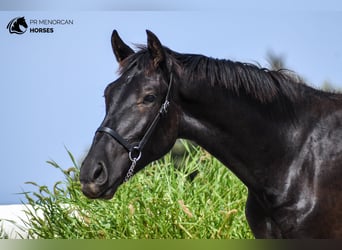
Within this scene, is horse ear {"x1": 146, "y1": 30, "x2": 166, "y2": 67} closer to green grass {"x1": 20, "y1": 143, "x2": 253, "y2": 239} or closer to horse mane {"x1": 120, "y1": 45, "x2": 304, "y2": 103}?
horse mane {"x1": 120, "y1": 45, "x2": 304, "y2": 103}

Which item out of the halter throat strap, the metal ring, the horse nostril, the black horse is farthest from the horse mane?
the horse nostril

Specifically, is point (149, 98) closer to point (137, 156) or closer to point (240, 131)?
point (137, 156)

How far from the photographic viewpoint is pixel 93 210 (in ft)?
14.0

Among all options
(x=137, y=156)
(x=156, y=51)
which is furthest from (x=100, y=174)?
(x=156, y=51)

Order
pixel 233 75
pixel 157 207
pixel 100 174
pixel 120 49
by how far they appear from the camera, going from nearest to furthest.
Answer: pixel 100 174 < pixel 233 75 < pixel 120 49 < pixel 157 207

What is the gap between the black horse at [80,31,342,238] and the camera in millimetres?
2539

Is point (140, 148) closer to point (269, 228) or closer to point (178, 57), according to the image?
point (178, 57)

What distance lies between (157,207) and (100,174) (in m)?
1.62

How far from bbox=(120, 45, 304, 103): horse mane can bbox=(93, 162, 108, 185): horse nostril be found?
0.48m

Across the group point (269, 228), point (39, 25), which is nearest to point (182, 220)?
point (269, 228)

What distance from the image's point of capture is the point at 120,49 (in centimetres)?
288

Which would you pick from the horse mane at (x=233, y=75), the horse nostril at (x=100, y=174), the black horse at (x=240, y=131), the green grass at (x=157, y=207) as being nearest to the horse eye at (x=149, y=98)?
the black horse at (x=240, y=131)

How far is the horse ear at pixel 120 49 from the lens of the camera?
2.86m

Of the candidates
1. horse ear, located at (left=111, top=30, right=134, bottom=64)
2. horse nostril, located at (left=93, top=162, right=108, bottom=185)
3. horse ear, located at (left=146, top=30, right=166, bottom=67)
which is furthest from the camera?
horse ear, located at (left=111, top=30, right=134, bottom=64)
